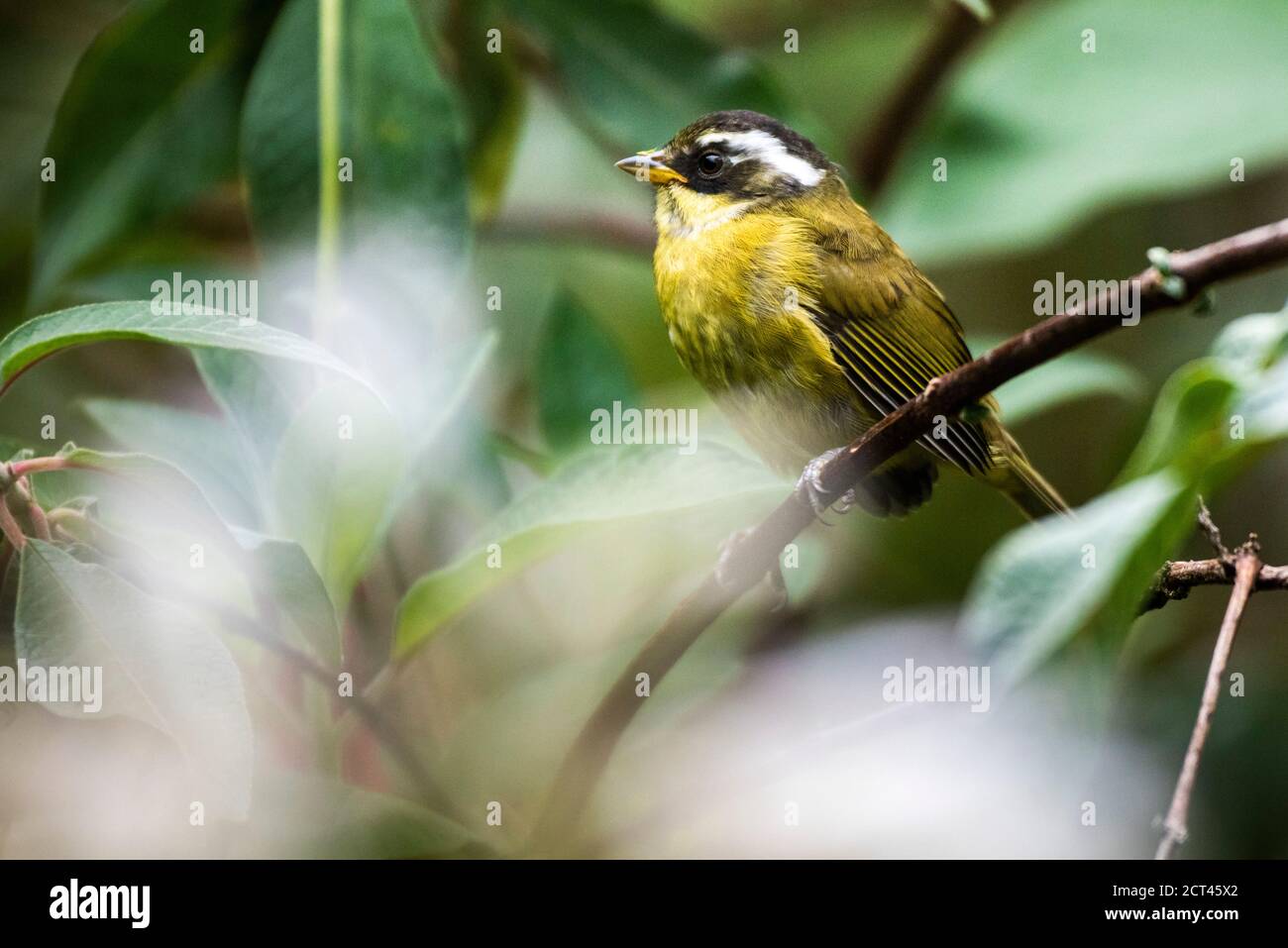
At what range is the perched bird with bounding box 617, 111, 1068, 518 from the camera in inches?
49.9

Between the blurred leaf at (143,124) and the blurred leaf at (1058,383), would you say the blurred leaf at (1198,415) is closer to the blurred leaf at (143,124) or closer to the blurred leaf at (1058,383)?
the blurred leaf at (1058,383)

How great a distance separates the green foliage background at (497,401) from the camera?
2.59ft

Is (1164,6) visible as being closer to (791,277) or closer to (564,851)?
(791,277)

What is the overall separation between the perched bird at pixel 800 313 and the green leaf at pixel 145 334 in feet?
2.05

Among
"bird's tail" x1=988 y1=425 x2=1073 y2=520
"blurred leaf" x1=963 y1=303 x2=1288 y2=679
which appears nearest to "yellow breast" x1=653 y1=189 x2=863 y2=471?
"bird's tail" x1=988 y1=425 x2=1073 y2=520

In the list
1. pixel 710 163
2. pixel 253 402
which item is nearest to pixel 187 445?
pixel 253 402

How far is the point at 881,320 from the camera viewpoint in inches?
51.0

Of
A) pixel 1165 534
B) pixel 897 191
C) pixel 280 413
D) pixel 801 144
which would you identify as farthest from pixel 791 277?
pixel 1165 534

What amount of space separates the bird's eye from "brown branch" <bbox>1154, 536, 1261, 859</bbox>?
2.55 feet

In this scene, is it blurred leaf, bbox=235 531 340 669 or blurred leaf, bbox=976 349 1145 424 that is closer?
blurred leaf, bbox=235 531 340 669

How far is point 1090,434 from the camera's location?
70.9 inches

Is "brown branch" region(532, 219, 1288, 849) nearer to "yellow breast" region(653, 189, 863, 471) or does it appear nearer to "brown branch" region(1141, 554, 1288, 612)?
"brown branch" region(1141, 554, 1288, 612)
